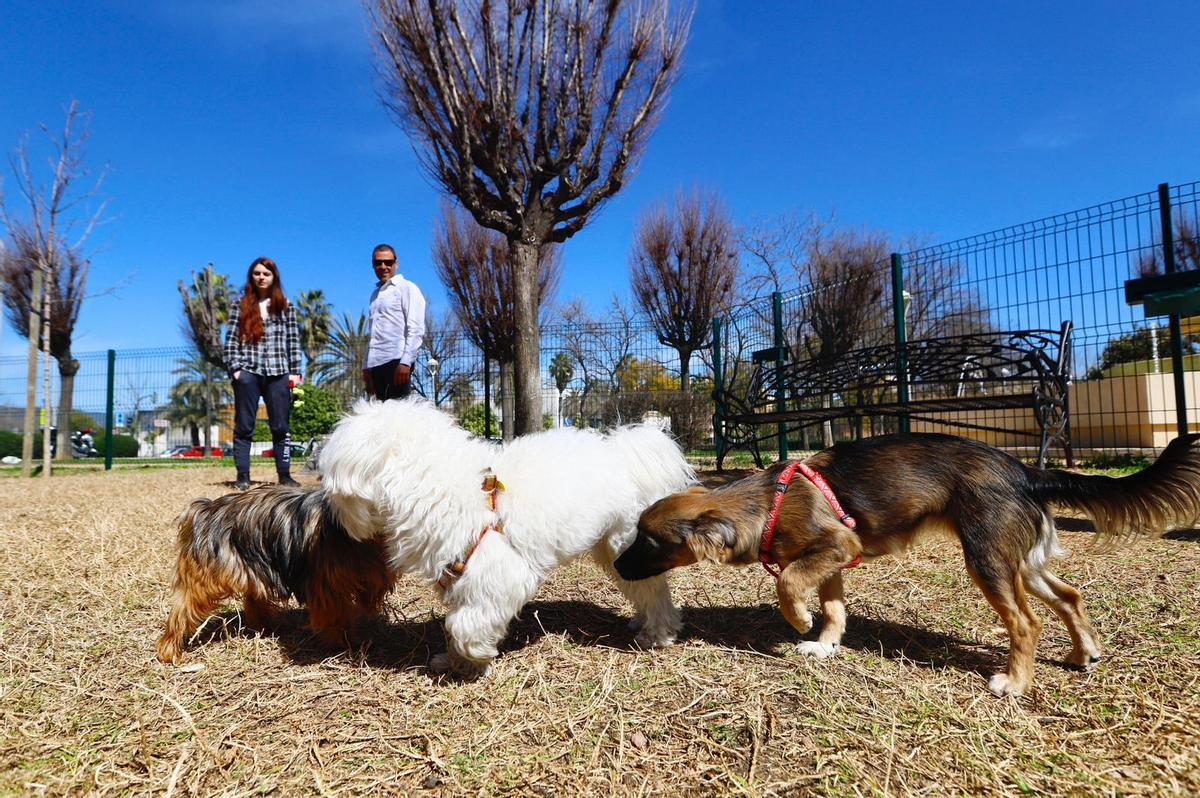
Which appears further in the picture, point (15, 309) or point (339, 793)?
point (15, 309)

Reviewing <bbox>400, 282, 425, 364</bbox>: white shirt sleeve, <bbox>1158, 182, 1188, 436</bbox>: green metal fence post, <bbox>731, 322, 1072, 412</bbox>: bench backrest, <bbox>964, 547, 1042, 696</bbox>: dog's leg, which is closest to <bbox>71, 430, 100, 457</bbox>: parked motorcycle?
<bbox>400, 282, 425, 364</bbox>: white shirt sleeve

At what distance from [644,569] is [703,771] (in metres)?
0.98

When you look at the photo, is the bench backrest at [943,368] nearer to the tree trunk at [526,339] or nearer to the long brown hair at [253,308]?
the tree trunk at [526,339]

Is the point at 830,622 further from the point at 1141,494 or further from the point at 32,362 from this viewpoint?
the point at 32,362

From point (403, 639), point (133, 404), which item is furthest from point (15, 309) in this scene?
point (403, 639)

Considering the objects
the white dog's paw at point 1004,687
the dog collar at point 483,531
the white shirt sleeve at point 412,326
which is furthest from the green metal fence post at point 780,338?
the dog collar at point 483,531

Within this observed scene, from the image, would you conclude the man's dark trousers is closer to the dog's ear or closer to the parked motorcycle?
the dog's ear

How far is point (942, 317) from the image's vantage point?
1012 centimetres

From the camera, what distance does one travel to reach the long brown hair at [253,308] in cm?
675

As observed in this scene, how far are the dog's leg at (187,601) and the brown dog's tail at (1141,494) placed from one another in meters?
3.57

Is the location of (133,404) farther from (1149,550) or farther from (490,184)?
(1149,550)

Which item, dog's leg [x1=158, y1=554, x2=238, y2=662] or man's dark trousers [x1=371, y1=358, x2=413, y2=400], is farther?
man's dark trousers [x1=371, y1=358, x2=413, y2=400]

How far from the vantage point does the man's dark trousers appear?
6031mm

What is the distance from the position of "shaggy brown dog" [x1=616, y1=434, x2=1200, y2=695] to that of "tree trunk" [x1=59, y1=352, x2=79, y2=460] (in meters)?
19.3
